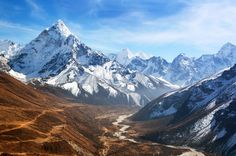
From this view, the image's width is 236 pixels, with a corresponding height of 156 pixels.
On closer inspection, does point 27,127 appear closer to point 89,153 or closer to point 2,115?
point 2,115

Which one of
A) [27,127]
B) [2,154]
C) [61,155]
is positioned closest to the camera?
[2,154]

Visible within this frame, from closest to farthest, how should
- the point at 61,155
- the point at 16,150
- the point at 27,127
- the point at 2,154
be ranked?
1. the point at 2,154
2. the point at 16,150
3. the point at 61,155
4. the point at 27,127

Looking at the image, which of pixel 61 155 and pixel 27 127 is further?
pixel 27 127

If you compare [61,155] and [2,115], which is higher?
[2,115]

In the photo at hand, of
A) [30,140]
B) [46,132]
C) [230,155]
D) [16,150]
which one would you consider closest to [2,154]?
[16,150]

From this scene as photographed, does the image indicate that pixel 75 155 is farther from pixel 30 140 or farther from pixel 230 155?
pixel 230 155

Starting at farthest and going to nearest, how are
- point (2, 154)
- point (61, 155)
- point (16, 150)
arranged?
1. point (61, 155)
2. point (16, 150)
3. point (2, 154)

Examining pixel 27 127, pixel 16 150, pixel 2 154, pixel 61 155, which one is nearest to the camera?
pixel 2 154

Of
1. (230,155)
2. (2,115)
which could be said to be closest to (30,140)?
(2,115)

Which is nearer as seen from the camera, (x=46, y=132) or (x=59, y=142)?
(x=59, y=142)
